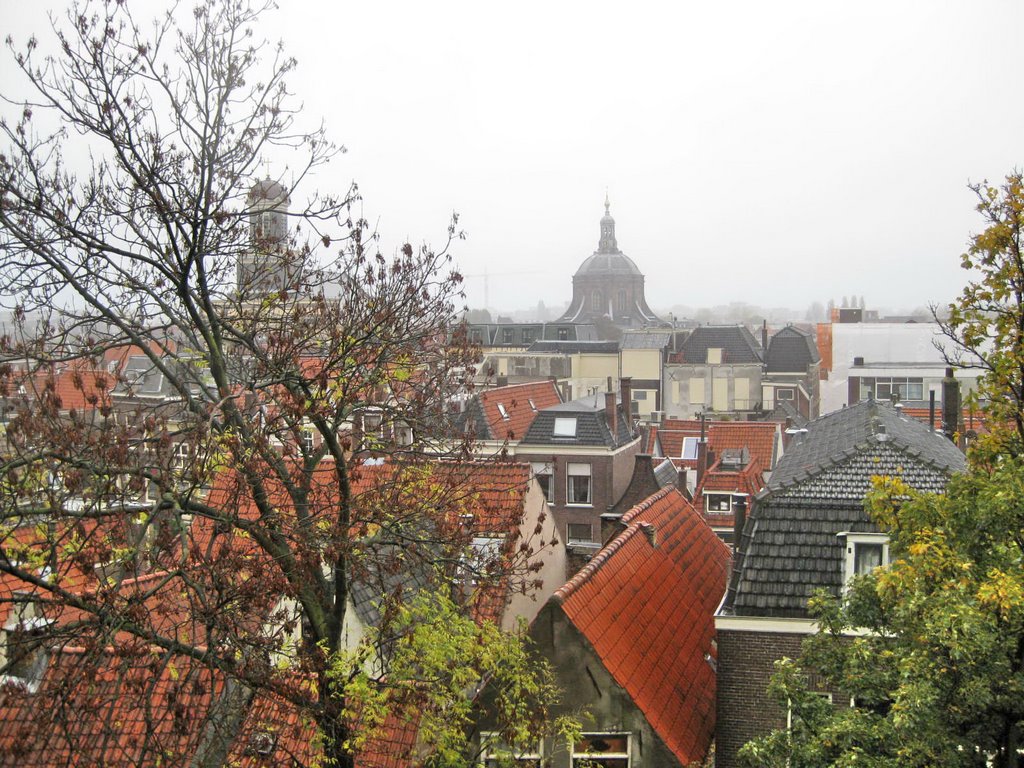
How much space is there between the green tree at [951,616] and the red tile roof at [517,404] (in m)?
25.2

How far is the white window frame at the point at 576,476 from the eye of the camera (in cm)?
3622

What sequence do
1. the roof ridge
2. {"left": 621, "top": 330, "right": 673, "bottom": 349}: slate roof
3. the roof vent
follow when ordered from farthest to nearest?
{"left": 621, "top": 330, "right": 673, "bottom": 349}: slate roof → the roof vent → the roof ridge

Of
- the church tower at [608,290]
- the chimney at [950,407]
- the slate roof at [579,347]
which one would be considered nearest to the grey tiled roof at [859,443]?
the chimney at [950,407]

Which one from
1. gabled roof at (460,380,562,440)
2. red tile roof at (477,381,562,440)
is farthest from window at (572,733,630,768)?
red tile roof at (477,381,562,440)

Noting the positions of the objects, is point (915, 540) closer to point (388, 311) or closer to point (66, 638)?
point (388, 311)

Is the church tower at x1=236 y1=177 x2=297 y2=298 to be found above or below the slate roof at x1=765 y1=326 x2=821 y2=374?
above

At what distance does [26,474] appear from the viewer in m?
9.33

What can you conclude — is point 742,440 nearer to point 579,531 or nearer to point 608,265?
point 579,531

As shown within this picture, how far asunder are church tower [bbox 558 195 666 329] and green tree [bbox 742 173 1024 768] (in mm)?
143782

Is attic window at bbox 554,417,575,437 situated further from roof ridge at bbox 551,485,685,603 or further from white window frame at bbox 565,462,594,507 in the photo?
roof ridge at bbox 551,485,685,603

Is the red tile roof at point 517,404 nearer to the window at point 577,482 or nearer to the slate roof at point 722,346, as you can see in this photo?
the window at point 577,482

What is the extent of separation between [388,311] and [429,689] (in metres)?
4.52

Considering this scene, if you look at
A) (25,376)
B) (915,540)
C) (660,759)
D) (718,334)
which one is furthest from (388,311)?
(718,334)

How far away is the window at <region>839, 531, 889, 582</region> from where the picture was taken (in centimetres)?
1518
